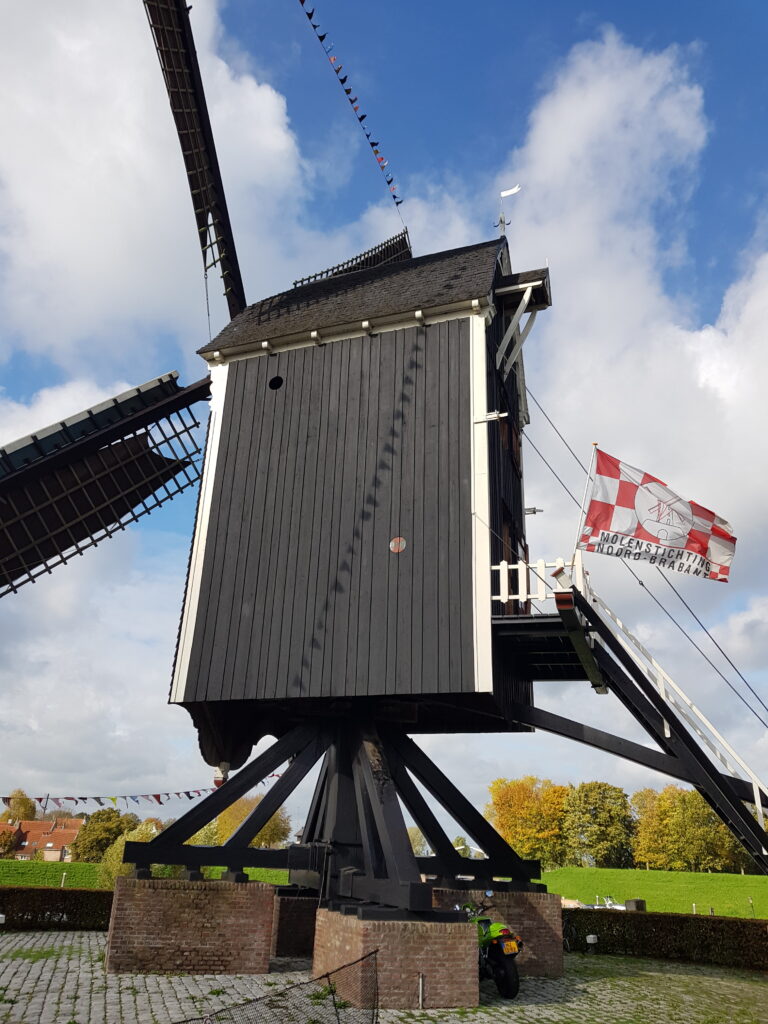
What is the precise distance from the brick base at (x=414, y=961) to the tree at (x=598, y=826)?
5358cm

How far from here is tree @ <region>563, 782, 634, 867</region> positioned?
57.5 meters

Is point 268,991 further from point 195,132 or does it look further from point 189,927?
point 195,132

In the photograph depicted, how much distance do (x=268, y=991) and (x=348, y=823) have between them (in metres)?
3.63

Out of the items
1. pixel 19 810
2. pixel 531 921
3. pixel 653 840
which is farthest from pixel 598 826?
pixel 19 810

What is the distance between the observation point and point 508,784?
2810 inches

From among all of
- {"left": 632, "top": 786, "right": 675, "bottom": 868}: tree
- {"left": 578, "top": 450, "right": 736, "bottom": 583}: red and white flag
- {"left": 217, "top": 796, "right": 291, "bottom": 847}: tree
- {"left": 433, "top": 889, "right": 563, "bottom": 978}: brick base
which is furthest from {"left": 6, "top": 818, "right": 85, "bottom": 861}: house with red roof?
{"left": 578, "top": 450, "right": 736, "bottom": 583}: red and white flag

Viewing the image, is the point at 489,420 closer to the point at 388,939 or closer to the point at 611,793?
the point at 388,939

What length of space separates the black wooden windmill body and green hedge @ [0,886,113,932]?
7.09m

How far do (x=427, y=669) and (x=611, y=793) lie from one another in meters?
53.3

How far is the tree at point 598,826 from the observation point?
2263 inches

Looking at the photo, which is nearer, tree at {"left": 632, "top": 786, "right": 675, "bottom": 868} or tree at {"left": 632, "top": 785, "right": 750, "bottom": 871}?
tree at {"left": 632, "top": 785, "right": 750, "bottom": 871}

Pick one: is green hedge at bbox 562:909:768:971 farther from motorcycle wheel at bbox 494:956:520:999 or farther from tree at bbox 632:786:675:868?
tree at bbox 632:786:675:868

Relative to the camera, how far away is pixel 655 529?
38.5ft

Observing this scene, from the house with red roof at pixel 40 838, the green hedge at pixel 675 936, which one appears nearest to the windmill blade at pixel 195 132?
the green hedge at pixel 675 936
